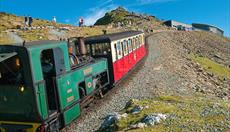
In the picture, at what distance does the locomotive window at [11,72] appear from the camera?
12.1 meters

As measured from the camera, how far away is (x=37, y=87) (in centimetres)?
1181

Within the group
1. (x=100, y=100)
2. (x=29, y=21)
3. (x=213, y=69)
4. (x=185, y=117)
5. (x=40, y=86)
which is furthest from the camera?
(x=29, y=21)

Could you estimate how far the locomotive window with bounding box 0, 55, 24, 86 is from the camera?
1206cm

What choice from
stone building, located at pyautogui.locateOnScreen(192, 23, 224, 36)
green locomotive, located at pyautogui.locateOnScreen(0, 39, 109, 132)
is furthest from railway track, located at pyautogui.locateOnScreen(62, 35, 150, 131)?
stone building, located at pyautogui.locateOnScreen(192, 23, 224, 36)

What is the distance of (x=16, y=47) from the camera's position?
38.8ft

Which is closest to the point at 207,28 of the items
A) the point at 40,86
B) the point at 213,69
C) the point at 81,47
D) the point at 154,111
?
the point at 213,69

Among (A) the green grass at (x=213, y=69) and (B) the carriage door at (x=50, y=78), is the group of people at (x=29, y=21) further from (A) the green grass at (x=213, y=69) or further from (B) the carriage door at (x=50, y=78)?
(B) the carriage door at (x=50, y=78)

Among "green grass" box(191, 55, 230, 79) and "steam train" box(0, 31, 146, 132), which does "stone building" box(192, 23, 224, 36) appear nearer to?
"green grass" box(191, 55, 230, 79)

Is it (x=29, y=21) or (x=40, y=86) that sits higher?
(x=29, y=21)

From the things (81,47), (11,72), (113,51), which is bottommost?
(113,51)

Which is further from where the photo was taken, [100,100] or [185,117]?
[100,100]

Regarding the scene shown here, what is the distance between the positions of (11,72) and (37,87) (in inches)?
53.2

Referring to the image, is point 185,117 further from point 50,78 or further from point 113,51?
point 113,51

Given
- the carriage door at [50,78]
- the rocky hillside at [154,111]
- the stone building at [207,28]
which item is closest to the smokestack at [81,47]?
the rocky hillside at [154,111]
